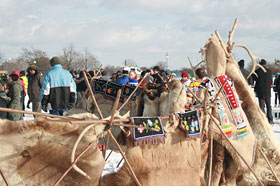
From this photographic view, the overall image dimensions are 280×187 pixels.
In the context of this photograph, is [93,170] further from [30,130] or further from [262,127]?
[262,127]

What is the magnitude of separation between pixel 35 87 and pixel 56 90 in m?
3.80

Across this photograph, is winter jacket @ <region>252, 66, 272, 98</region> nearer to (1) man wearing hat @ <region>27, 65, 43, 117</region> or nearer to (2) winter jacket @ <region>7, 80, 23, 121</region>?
(1) man wearing hat @ <region>27, 65, 43, 117</region>

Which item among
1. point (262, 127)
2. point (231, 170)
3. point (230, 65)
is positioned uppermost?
point (230, 65)

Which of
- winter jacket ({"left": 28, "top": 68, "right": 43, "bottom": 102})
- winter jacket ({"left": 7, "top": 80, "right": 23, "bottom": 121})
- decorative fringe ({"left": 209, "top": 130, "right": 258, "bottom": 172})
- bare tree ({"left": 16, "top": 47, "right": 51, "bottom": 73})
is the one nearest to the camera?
decorative fringe ({"left": 209, "top": 130, "right": 258, "bottom": 172})

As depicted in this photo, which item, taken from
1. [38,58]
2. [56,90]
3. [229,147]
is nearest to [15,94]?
[56,90]

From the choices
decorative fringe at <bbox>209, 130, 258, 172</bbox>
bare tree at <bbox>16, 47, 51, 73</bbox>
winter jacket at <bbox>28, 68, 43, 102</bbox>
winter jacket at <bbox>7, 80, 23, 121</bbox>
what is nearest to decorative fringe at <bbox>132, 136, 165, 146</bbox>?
decorative fringe at <bbox>209, 130, 258, 172</bbox>

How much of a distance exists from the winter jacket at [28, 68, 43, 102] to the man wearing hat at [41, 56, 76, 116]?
3.46m

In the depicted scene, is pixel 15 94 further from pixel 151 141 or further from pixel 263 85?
pixel 263 85

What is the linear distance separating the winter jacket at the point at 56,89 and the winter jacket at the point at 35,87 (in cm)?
357

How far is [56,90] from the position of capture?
589 cm

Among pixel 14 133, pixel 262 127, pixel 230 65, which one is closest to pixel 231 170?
pixel 262 127

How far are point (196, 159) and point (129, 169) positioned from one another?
865mm

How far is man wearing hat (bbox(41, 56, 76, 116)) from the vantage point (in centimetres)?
587

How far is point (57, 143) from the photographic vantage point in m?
2.27
